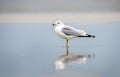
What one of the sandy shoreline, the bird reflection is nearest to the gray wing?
the bird reflection

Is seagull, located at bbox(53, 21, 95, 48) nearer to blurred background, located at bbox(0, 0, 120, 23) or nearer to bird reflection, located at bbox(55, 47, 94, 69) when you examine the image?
bird reflection, located at bbox(55, 47, 94, 69)

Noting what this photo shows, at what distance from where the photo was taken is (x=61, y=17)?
21.3ft

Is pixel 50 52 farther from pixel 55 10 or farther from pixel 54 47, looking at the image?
pixel 55 10

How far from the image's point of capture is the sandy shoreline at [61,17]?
6.00 m

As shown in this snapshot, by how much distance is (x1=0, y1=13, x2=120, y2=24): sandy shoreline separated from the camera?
6.00 m

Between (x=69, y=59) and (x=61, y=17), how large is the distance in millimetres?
3072

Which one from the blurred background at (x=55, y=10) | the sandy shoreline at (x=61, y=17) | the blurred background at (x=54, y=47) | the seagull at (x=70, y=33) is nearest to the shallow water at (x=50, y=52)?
the blurred background at (x=54, y=47)

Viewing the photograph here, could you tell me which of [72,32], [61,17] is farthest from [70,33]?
[61,17]

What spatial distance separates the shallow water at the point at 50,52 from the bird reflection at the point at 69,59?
3cm

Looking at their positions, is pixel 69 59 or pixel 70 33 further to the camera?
pixel 70 33

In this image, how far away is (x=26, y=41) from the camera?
427cm

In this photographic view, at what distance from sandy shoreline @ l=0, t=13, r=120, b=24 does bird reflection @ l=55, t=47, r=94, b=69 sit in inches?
87.2

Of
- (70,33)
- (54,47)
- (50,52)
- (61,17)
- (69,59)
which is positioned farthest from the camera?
(61,17)

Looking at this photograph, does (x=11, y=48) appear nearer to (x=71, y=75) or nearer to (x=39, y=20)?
(x=71, y=75)
